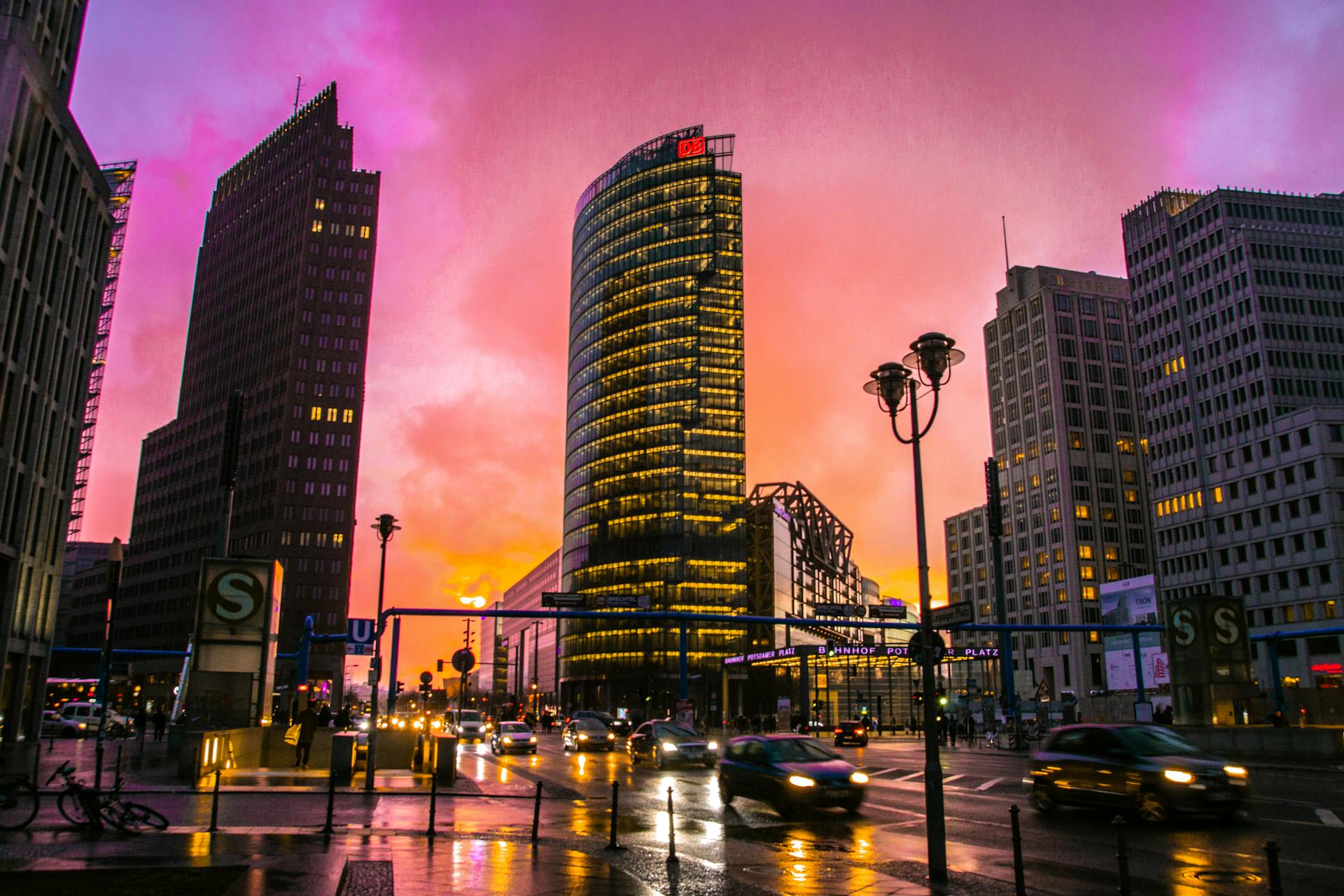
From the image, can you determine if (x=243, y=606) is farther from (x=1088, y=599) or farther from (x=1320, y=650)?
(x=1088, y=599)

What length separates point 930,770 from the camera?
11.6 meters

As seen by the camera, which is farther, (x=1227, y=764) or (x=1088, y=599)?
(x=1088, y=599)

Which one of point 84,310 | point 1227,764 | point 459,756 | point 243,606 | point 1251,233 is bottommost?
point 459,756

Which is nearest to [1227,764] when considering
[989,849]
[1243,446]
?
[989,849]

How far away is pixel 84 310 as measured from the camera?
57.8m

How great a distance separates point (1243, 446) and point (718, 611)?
232 ft

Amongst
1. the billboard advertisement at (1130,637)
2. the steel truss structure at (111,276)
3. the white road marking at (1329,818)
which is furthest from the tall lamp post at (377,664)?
the steel truss structure at (111,276)

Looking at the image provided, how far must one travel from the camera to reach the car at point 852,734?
5306cm

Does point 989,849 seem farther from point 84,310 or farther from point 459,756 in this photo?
point 84,310

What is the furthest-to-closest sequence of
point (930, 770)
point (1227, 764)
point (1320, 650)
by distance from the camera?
point (1320, 650) < point (1227, 764) < point (930, 770)

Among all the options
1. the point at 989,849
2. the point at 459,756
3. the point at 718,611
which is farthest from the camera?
the point at 718,611

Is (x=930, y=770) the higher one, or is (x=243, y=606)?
(x=243, y=606)

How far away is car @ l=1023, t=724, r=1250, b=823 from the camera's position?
15586 mm

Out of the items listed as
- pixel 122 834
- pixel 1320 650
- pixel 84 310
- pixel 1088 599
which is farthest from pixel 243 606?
pixel 1088 599
